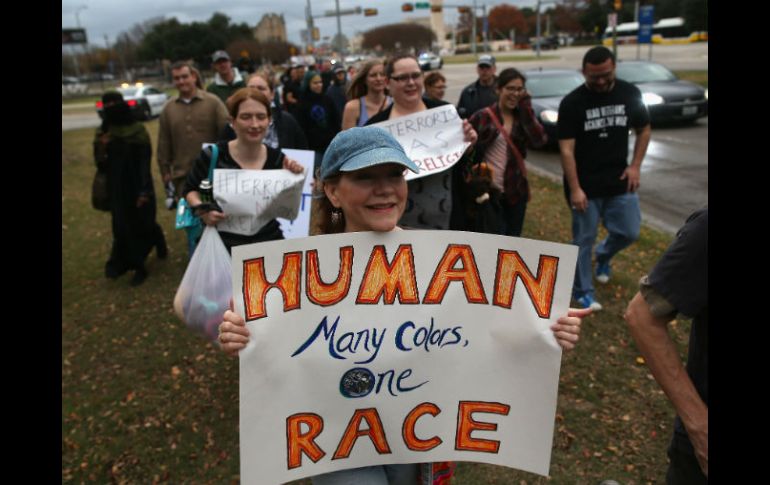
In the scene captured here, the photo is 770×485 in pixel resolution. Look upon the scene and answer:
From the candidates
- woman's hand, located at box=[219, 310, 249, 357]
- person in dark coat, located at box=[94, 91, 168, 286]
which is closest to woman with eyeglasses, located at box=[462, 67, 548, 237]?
woman's hand, located at box=[219, 310, 249, 357]

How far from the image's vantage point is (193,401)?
365cm

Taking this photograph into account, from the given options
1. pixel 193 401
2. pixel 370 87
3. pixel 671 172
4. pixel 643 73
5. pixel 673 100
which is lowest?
pixel 193 401

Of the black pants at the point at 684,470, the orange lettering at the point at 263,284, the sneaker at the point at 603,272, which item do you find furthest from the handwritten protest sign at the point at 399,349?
the sneaker at the point at 603,272

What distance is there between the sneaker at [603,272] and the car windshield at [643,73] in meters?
9.51

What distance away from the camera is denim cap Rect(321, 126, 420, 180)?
1669 mm

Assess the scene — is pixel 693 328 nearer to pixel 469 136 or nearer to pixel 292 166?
pixel 469 136

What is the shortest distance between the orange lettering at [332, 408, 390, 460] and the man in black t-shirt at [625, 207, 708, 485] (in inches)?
30.3

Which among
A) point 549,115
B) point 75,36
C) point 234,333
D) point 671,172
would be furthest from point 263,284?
point 75,36

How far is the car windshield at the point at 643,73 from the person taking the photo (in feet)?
43.0

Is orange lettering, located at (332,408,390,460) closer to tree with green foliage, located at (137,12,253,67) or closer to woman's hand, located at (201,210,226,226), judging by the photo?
woman's hand, located at (201,210,226,226)

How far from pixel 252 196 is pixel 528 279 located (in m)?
1.90

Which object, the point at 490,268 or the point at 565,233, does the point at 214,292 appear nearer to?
the point at 490,268
